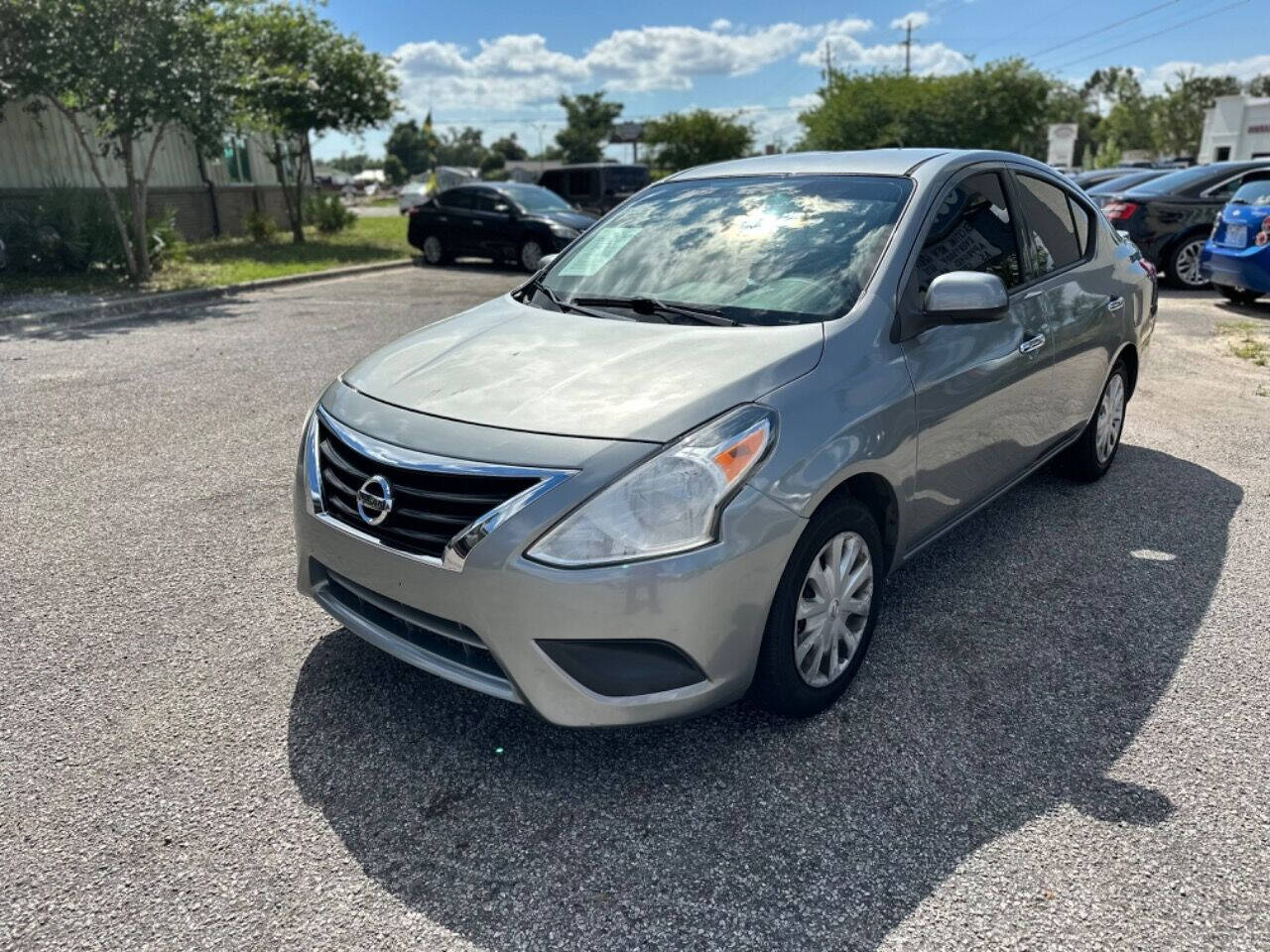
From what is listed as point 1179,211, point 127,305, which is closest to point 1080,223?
point 1179,211

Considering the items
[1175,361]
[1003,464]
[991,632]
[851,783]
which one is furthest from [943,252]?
[1175,361]

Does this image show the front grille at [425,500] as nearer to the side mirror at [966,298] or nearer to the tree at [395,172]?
the side mirror at [966,298]

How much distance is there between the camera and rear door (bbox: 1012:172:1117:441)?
4.16m

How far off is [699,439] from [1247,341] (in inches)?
341

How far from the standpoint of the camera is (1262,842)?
2.45m

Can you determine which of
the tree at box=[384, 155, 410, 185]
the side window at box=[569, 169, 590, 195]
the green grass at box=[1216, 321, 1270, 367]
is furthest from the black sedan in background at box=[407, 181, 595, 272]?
the tree at box=[384, 155, 410, 185]

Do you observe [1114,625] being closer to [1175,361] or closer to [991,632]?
[991,632]

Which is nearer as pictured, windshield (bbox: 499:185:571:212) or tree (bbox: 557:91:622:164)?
windshield (bbox: 499:185:571:212)

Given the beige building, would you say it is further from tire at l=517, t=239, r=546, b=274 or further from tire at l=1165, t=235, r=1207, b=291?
tire at l=1165, t=235, r=1207, b=291

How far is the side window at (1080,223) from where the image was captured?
15.2 ft

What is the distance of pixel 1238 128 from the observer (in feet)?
143

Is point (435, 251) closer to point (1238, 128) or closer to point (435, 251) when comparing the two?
point (435, 251)

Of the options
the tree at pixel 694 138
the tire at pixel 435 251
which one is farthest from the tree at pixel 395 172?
the tire at pixel 435 251

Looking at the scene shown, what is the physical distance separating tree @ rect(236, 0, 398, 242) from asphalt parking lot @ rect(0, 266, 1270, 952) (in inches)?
661
